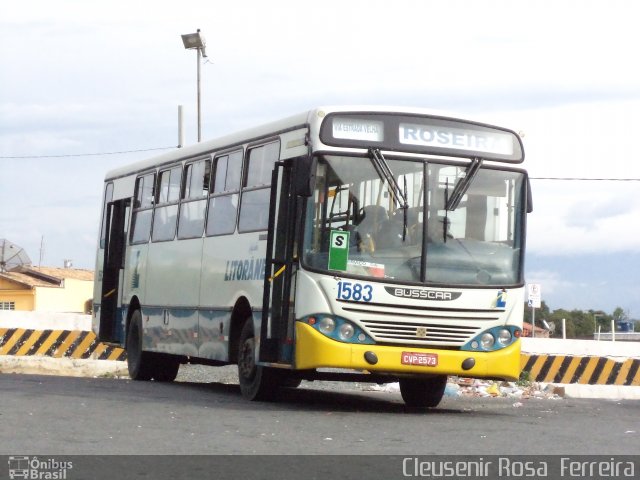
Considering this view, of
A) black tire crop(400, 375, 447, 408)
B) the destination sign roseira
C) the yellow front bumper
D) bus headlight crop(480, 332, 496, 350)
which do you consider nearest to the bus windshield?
the destination sign roseira

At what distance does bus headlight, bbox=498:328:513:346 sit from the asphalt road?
32.2 inches

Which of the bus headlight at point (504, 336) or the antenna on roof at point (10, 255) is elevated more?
the antenna on roof at point (10, 255)

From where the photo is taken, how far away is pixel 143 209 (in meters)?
21.7

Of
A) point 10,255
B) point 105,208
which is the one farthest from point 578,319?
point 105,208

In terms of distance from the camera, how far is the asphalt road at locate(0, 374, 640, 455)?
35.4ft

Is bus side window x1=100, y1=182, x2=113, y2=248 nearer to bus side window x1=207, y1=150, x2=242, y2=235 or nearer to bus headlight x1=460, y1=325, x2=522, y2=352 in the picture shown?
bus side window x1=207, y1=150, x2=242, y2=235

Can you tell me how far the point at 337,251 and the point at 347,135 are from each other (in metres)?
1.28

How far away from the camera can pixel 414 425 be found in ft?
44.4

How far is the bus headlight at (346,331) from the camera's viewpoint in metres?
14.8

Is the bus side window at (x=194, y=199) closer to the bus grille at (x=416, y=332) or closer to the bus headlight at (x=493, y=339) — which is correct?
the bus grille at (x=416, y=332)
